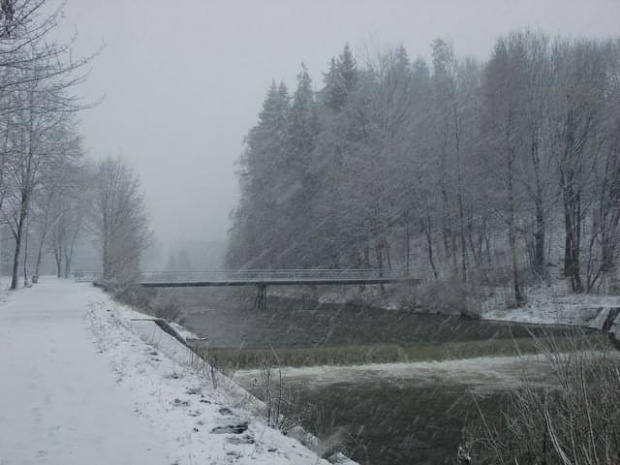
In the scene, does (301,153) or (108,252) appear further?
(301,153)

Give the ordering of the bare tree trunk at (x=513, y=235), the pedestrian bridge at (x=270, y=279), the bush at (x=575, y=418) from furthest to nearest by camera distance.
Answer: the pedestrian bridge at (x=270, y=279) → the bare tree trunk at (x=513, y=235) → the bush at (x=575, y=418)

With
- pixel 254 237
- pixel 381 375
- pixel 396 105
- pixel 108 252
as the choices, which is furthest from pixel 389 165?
pixel 381 375

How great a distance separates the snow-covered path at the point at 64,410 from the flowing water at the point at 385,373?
7.06ft

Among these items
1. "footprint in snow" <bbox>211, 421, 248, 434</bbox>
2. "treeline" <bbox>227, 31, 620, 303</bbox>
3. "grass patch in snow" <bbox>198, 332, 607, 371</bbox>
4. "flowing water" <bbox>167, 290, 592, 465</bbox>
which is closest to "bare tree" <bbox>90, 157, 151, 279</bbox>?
"treeline" <bbox>227, 31, 620, 303</bbox>

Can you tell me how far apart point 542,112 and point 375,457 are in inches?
1076

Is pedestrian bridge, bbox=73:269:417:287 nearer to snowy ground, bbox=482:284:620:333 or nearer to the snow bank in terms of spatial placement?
snowy ground, bbox=482:284:620:333

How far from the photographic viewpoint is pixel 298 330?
1017 inches

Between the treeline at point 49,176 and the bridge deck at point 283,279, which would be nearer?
the treeline at point 49,176

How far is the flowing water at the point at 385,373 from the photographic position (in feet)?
32.4

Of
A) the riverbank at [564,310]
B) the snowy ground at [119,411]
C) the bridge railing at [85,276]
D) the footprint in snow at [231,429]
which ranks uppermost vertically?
the bridge railing at [85,276]

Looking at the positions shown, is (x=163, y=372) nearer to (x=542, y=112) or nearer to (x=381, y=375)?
(x=381, y=375)

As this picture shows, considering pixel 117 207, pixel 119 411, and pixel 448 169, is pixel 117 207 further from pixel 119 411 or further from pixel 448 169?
pixel 119 411

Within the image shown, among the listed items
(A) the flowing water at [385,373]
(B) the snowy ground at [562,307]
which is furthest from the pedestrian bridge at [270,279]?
(B) the snowy ground at [562,307]

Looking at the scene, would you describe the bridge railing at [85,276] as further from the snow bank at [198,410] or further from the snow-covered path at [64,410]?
the snow bank at [198,410]
